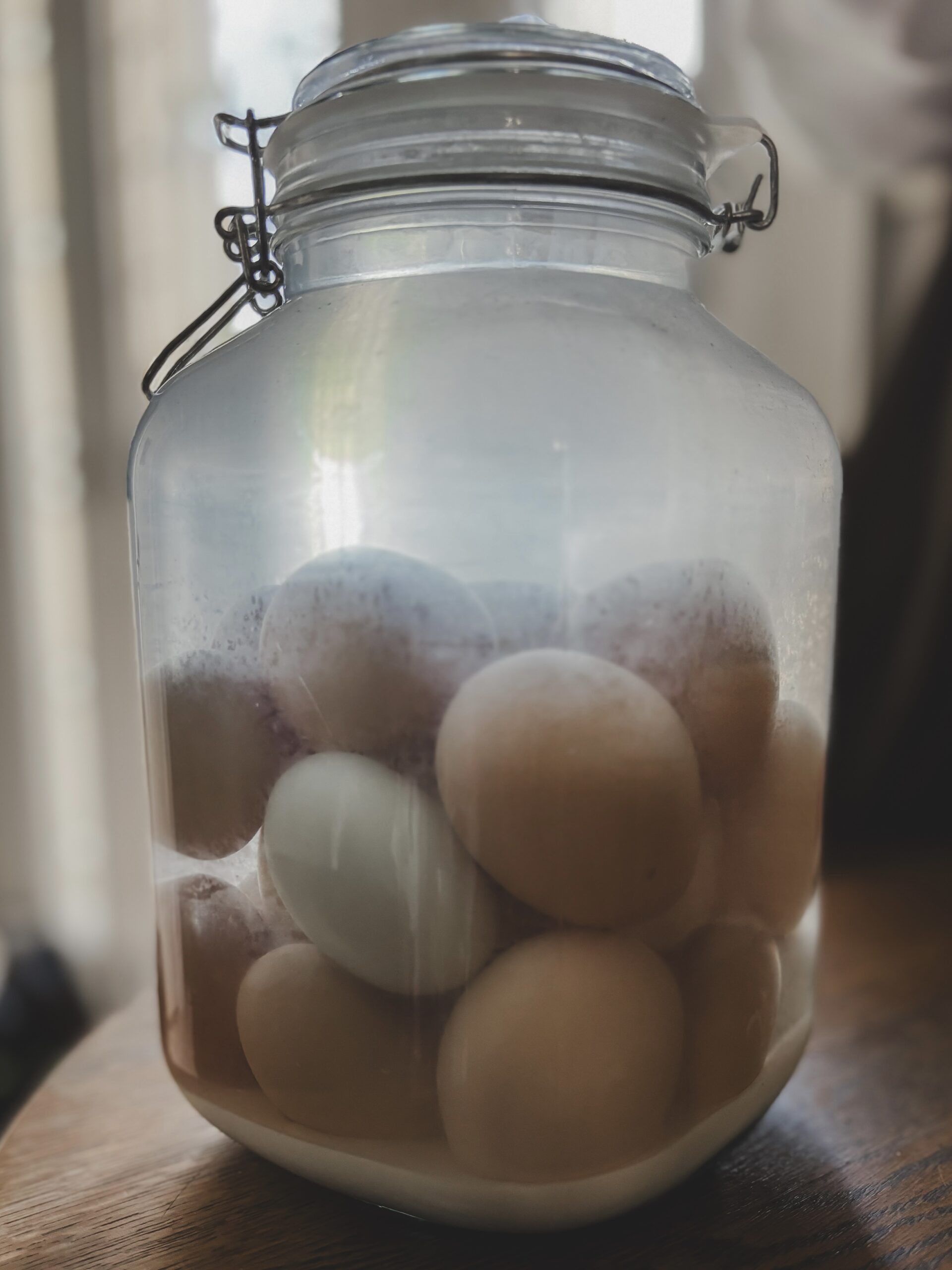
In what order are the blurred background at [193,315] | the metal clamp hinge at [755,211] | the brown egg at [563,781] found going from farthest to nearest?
the blurred background at [193,315] → the metal clamp hinge at [755,211] → the brown egg at [563,781]

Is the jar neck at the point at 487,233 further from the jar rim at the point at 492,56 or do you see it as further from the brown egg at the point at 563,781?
the brown egg at the point at 563,781

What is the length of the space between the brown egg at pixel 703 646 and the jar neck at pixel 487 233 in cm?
14

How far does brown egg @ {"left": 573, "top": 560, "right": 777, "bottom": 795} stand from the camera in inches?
13.8

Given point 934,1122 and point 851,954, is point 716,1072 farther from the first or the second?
point 851,954

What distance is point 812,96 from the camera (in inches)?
35.7

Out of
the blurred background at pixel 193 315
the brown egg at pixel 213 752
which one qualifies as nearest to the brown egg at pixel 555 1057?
the brown egg at pixel 213 752

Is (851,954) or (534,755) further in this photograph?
(851,954)

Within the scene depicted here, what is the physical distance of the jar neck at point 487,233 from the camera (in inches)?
15.4

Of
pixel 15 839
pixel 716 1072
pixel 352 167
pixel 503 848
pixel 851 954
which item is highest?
pixel 352 167

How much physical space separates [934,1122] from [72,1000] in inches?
43.7

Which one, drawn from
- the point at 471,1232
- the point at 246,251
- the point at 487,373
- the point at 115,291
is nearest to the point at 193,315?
the point at 115,291

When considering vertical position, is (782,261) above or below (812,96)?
below

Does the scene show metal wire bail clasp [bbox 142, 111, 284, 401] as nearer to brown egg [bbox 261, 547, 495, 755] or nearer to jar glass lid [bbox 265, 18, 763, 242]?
jar glass lid [bbox 265, 18, 763, 242]

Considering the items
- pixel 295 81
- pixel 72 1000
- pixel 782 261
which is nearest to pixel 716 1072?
pixel 782 261
